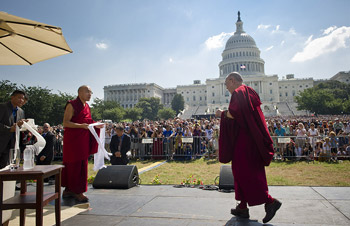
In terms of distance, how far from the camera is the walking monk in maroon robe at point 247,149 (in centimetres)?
346

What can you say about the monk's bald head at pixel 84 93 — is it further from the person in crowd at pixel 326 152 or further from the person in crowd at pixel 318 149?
the person in crowd at pixel 318 149

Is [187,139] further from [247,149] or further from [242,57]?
[242,57]

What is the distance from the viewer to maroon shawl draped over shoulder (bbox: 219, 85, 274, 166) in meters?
3.52

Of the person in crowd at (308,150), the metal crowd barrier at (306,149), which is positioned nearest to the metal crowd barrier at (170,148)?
the metal crowd barrier at (306,149)

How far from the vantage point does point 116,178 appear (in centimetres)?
577

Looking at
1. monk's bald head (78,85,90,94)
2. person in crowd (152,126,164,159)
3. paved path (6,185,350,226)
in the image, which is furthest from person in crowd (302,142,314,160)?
monk's bald head (78,85,90,94)

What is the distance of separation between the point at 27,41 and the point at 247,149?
412 cm

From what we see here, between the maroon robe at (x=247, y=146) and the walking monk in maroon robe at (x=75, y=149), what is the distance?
262 centimetres

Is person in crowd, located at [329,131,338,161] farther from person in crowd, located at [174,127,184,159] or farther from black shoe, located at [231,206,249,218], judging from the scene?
black shoe, located at [231,206,249,218]

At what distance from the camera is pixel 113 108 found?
71250mm

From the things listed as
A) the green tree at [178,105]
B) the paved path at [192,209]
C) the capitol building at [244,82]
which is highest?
the capitol building at [244,82]

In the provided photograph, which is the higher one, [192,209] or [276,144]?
[276,144]

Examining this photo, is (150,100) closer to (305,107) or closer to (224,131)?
(305,107)

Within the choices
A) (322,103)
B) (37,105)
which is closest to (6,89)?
(37,105)
